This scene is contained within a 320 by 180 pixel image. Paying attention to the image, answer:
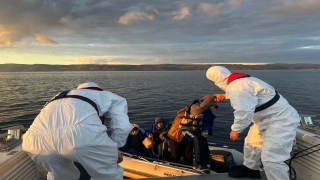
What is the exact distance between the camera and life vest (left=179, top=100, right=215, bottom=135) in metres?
4.48

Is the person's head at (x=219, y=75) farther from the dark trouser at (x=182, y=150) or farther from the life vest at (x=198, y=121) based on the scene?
the dark trouser at (x=182, y=150)

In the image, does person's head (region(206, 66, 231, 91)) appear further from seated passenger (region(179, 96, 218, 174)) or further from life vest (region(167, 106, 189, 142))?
life vest (region(167, 106, 189, 142))

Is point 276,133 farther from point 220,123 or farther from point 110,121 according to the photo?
point 220,123

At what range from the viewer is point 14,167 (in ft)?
9.95

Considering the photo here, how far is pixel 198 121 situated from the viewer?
4.48 meters

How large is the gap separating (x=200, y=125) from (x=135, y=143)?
68.1 inches

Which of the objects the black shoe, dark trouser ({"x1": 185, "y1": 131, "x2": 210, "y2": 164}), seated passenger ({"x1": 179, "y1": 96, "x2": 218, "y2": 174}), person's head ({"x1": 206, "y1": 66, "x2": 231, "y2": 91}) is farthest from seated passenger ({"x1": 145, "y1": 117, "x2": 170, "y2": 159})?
person's head ({"x1": 206, "y1": 66, "x2": 231, "y2": 91})

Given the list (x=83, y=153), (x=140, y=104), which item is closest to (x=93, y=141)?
(x=83, y=153)

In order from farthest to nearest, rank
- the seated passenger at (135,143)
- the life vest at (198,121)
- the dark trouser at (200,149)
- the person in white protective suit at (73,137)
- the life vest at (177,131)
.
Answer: the seated passenger at (135,143) < the life vest at (177,131) < the life vest at (198,121) < the dark trouser at (200,149) < the person in white protective suit at (73,137)

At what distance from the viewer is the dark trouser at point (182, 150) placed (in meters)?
4.83

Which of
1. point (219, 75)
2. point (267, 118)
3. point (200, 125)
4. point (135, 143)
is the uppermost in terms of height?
point (219, 75)

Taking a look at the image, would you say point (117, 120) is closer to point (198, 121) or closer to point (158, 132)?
point (198, 121)

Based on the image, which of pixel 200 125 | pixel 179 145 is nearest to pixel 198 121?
pixel 200 125

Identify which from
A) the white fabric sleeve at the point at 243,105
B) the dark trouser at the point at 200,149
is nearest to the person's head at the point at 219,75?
the white fabric sleeve at the point at 243,105
